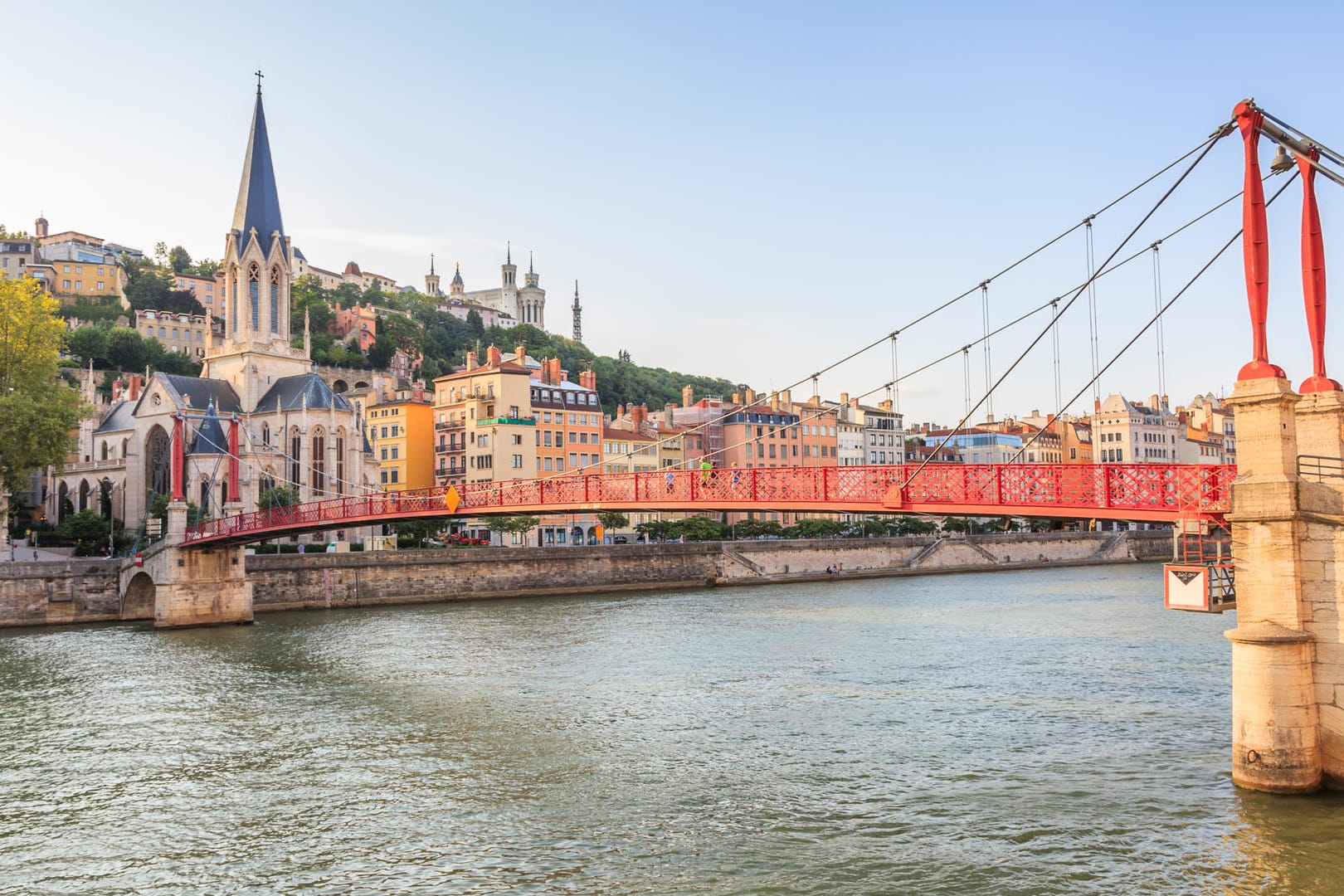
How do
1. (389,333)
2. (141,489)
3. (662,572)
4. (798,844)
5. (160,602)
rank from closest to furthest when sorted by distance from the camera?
(798,844), (160,602), (662,572), (141,489), (389,333)

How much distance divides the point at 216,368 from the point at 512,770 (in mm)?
58092

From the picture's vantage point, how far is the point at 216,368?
68.4 m

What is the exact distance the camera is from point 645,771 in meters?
16.6

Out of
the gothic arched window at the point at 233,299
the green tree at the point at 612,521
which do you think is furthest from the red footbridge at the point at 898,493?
the gothic arched window at the point at 233,299

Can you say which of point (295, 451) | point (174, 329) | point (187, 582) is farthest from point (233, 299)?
point (174, 329)

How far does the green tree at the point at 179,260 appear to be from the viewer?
429 ft

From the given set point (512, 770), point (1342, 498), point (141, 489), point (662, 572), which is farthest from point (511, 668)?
point (141, 489)

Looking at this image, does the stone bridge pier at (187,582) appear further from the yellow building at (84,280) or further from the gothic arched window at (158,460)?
the yellow building at (84,280)

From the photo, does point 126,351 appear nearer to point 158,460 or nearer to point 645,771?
point 158,460

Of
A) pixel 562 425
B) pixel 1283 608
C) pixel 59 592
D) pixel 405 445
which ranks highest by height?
pixel 562 425

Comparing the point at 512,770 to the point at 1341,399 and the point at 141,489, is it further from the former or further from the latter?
the point at 141,489

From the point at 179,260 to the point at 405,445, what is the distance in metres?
76.0

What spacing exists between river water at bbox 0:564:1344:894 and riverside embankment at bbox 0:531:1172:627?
22.2 ft

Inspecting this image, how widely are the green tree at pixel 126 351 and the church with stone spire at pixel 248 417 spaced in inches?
822
